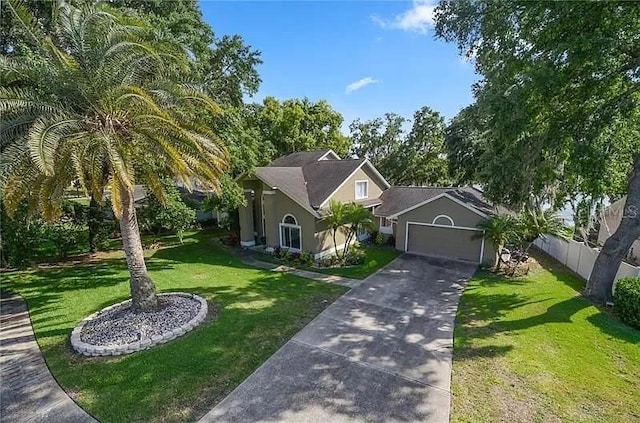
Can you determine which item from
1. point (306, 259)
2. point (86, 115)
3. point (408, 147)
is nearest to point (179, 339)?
point (86, 115)

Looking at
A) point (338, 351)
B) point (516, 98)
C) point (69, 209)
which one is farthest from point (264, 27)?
point (69, 209)

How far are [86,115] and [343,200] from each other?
14.9m

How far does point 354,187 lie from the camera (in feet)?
72.3

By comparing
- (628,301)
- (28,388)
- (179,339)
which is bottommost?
(28,388)

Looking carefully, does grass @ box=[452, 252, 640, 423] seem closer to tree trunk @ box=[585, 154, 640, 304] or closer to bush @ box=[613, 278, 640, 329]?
bush @ box=[613, 278, 640, 329]

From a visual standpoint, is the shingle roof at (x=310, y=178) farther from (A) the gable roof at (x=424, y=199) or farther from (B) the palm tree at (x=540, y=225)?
(B) the palm tree at (x=540, y=225)

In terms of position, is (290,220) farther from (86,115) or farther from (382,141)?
(382,141)

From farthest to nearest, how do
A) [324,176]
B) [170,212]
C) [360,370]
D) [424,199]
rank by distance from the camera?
[324,176], [424,199], [170,212], [360,370]

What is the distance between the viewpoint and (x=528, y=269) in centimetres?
1697

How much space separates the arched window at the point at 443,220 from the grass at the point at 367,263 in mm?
3096

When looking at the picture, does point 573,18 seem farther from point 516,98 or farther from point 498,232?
point 498,232

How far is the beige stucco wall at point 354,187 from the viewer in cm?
2077

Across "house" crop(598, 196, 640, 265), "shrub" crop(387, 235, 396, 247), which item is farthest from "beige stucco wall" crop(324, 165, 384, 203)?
"house" crop(598, 196, 640, 265)

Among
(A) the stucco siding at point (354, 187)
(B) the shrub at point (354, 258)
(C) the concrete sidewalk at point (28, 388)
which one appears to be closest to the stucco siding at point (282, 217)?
(A) the stucco siding at point (354, 187)
